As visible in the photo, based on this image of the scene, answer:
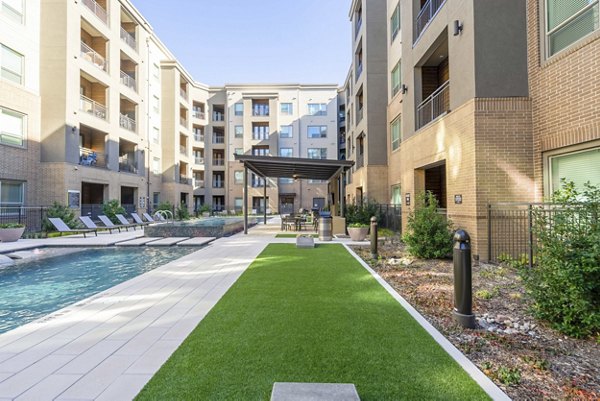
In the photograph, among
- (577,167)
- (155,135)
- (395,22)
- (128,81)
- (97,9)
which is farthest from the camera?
(155,135)

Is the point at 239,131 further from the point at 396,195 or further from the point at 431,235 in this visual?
the point at 431,235

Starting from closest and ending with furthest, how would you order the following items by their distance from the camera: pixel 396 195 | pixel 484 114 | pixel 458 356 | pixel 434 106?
pixel 458 356 < pixel 484 114 < pixel 434 106 < pixel 396 195

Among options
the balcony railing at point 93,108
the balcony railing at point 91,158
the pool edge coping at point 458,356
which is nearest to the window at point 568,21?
the pool edge coping at point 458,356

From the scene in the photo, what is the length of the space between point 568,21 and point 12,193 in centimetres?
2492

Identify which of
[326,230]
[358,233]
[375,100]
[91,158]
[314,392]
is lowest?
[314,392]

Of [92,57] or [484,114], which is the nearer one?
[484,114]

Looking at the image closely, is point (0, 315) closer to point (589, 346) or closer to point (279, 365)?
point (279, 365)

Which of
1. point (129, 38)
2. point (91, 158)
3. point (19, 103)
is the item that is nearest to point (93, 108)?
point (91, 158)

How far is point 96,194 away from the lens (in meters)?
25.0

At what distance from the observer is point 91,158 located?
72.4ft

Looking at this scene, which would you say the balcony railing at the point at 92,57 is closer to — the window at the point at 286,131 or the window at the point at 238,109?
the window at the point at 238,109

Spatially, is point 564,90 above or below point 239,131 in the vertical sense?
below

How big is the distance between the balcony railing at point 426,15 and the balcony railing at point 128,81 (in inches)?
957

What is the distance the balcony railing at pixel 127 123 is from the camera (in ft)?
85.2
